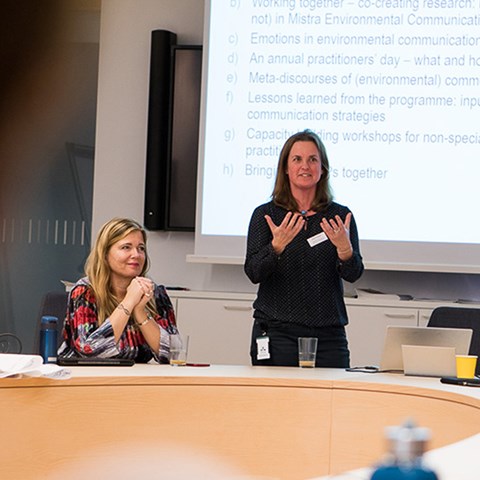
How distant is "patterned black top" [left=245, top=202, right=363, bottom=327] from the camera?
11.2 feet

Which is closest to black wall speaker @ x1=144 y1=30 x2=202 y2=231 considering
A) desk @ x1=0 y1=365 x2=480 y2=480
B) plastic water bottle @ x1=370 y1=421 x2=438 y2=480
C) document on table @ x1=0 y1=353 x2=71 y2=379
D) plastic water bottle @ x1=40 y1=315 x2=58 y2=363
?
plastic water bottle @ x1=40 y1=315 x2=58 y2=363

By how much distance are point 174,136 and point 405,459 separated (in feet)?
14.4

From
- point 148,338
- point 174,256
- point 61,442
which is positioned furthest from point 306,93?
point 61,442

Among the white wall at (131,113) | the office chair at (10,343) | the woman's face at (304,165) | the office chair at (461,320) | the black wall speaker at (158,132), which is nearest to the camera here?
the woman's face at (304,165)

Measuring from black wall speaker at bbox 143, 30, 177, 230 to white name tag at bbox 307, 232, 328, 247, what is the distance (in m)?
1.84

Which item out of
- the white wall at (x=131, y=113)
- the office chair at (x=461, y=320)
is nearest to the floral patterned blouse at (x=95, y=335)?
the office chair at (x=461, y=320)

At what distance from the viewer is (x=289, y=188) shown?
3.60m

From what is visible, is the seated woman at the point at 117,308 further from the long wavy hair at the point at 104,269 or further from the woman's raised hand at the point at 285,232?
the woman's raised hand at the point at 285,232

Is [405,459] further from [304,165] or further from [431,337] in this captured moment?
[304,165]

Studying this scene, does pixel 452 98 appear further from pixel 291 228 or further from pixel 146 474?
pixel 146 474

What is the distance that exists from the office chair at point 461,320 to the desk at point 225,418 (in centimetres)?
87

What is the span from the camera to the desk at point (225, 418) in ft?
8.84

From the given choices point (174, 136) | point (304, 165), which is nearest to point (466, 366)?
point (304, 165)

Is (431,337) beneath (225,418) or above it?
above
